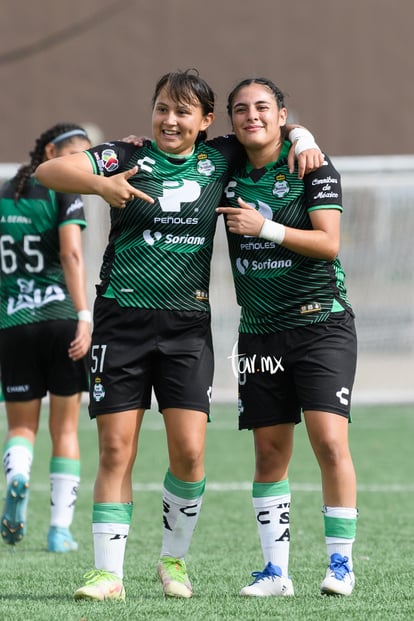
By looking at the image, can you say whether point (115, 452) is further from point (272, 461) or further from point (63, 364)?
point (63, 364)

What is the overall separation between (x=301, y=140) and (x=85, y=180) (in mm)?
876

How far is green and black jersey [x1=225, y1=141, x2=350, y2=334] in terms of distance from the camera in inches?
189

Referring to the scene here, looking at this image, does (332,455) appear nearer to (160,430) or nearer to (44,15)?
(160,430)

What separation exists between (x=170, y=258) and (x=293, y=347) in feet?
1.95

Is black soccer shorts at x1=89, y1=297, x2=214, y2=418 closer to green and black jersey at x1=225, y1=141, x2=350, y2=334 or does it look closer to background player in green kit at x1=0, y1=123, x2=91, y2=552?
green and black jersey at x1=225, y1=141, x2=350, y2=334

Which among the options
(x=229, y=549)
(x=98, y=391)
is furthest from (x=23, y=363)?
(x=98, y=391)

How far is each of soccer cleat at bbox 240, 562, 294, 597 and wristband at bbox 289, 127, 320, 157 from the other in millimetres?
1650

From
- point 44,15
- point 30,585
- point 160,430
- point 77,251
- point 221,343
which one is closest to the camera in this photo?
point 30,585

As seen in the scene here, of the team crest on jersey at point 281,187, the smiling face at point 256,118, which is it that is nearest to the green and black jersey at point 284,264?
the team crest on jersey at point 281,187

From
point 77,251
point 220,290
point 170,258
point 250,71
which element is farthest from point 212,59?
point 170,258

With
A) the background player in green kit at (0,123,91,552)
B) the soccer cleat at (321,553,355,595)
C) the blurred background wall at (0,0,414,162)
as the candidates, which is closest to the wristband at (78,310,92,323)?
the background player in green kit at (0,123,91,552)

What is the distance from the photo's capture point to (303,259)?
4.81 meters

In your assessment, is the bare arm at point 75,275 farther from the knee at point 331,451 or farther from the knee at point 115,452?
→ the knee at point 331,451

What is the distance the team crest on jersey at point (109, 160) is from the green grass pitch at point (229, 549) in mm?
1647
